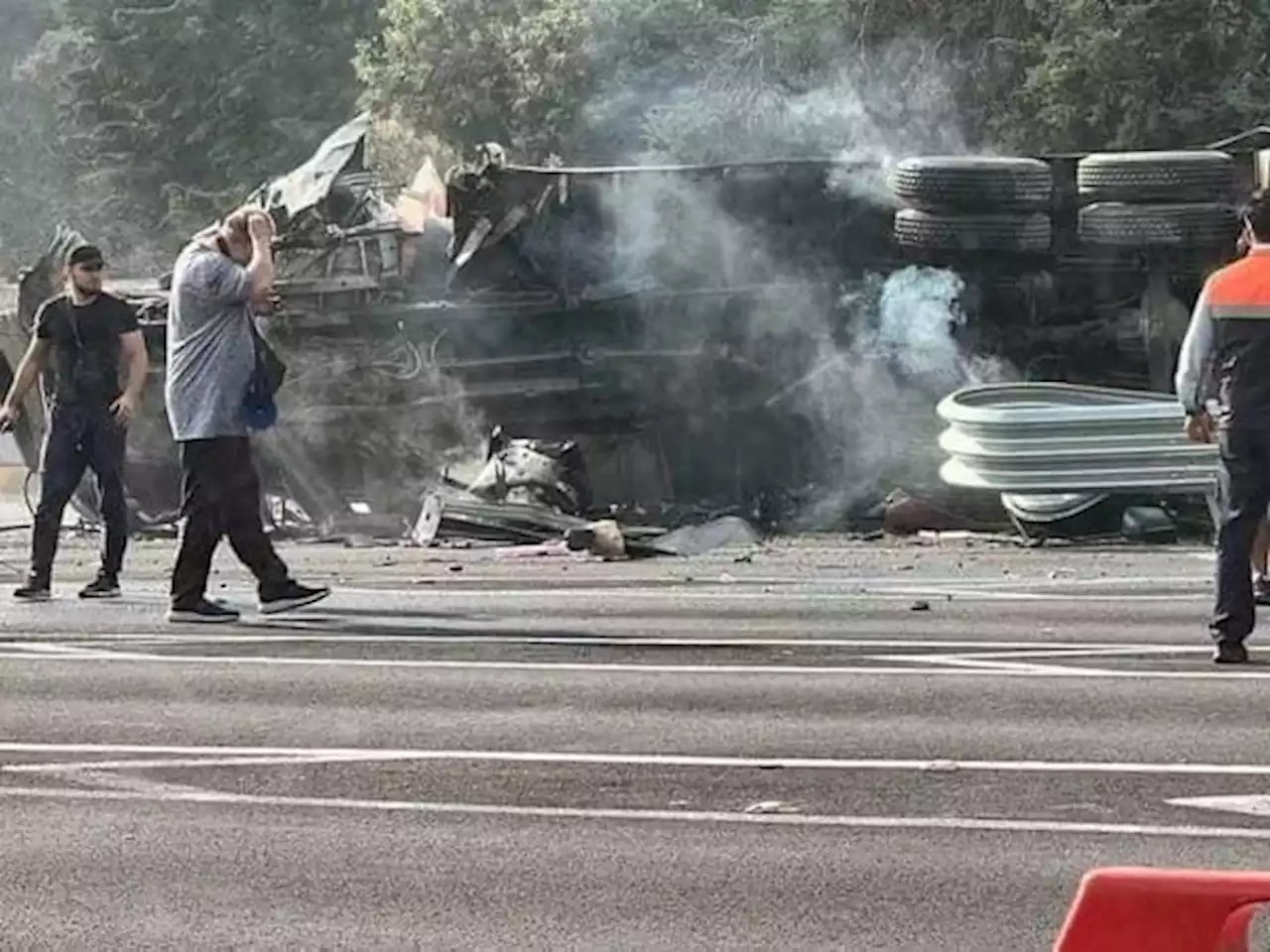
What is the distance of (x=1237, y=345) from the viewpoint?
8.52 m

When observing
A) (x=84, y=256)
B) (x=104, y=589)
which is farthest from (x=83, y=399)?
(x=104, y=589)

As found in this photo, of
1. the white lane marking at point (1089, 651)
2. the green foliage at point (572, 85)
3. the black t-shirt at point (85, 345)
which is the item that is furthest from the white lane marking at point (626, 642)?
the green foliage at point (572, 85)

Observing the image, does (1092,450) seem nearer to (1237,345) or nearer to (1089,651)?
(1089,651)

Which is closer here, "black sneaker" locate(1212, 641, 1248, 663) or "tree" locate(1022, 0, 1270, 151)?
"black sneaker" locate(1212, 641, 1248, 663)

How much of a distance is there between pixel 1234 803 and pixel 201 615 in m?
5.24

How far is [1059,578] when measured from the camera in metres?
12.5

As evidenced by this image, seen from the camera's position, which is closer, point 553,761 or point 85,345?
point 553,761

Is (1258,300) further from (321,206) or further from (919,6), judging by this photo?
(919,6)

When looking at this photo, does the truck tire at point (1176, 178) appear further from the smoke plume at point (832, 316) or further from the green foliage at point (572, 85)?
the green foliage at point (572, 85)

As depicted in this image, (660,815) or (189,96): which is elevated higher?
(189,96)

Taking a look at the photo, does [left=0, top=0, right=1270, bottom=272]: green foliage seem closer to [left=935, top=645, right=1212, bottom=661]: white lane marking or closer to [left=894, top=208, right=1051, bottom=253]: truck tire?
[left=894, top=208, right=1051, bottom=253]: truck tire

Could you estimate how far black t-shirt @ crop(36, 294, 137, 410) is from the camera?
1104cm

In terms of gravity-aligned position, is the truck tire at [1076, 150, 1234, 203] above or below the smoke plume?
above

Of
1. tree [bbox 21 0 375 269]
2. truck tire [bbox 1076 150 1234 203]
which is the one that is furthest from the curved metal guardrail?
tree [bbox 21 0 375 269]
